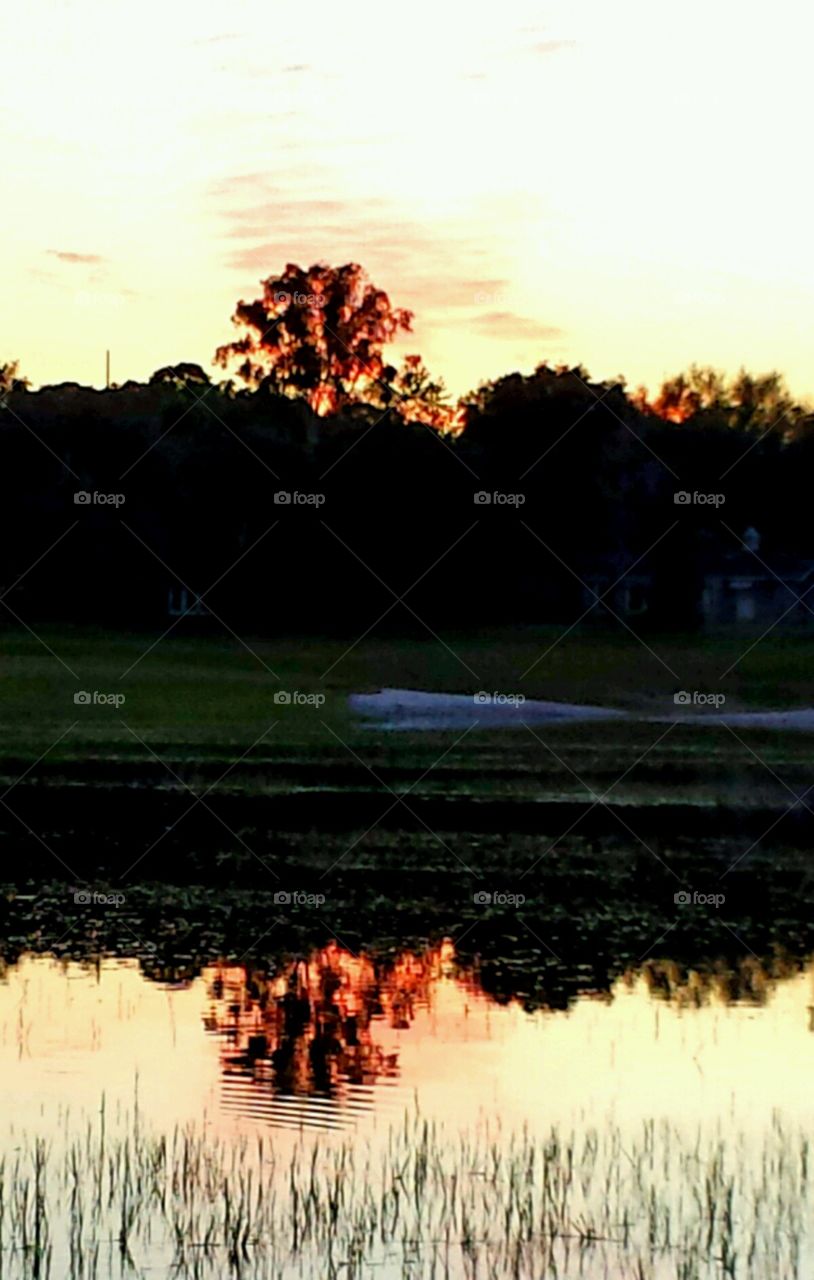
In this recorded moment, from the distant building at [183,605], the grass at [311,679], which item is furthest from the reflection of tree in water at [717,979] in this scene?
the distant building at [183,605]

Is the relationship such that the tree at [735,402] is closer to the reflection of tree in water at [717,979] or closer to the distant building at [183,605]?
the distant building at [183,605]

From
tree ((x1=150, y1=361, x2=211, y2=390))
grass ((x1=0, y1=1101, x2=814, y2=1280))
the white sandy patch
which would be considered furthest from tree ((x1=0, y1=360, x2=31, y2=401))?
grass ((x1=0, y1=1101, x2=814, y2=1280))

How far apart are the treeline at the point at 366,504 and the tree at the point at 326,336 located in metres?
1.53

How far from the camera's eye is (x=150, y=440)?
68812mm

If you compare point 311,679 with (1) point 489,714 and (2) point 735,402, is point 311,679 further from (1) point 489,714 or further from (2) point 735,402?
(2) point 735,402

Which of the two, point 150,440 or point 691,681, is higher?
point 150,440

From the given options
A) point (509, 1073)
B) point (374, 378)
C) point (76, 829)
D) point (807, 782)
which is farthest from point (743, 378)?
point (509, 1073)

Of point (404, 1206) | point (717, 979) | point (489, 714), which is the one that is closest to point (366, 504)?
point (489, 714)

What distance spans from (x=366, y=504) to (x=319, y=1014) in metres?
50.9

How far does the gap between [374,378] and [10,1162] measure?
67.0m

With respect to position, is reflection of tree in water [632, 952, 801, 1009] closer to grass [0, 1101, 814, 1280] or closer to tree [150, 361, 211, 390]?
grass [0, 1101, 814, 1280]

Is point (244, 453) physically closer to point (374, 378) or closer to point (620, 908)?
point (374, 378)

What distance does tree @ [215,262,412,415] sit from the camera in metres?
75.6

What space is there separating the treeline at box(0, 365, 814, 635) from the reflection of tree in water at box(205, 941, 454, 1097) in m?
45.4
